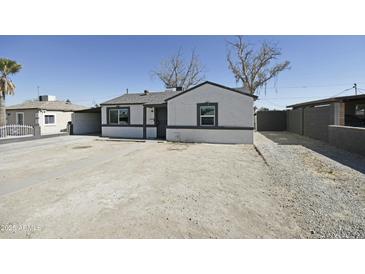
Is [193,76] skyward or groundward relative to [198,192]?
skyward

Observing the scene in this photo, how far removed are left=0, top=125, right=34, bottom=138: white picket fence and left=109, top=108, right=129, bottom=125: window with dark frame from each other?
559 cm

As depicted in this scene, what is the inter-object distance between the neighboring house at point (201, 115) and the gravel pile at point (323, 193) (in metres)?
4.65

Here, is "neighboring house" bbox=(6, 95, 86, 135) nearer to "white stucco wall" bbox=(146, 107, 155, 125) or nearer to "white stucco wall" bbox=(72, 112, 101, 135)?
"white stucco wall" bbox=(72, 112, 101, 135)

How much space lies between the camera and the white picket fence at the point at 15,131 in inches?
534

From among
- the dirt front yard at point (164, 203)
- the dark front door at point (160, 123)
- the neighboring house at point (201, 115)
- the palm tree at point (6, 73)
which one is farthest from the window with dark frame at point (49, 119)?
the dirt front yard at point (164, 203)

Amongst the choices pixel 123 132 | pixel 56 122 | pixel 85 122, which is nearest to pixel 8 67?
pixel 56 122

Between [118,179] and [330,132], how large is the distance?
36.2ft

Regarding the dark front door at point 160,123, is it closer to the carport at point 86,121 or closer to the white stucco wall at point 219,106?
the white stucco wall at point 219,106

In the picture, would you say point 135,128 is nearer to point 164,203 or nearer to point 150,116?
point 150,116

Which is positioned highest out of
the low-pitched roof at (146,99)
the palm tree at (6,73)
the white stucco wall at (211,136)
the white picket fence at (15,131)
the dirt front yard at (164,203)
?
the palm tree at (6,73)
